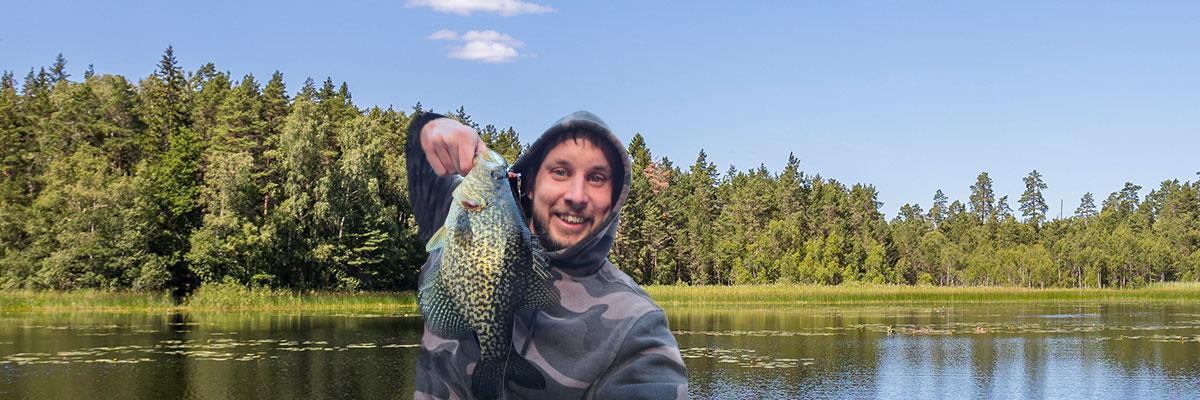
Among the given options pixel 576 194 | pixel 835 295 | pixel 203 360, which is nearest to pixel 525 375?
pixel 576 194

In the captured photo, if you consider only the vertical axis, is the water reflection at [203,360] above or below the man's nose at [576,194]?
below

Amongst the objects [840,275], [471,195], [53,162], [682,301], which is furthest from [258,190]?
[471,195]

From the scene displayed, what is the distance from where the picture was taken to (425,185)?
323 centimetres

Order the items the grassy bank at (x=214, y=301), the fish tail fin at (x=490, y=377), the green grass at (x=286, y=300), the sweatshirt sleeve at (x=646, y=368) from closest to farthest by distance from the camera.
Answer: the sweatshirt sleeve at (x=646, y=368)
the fish tail fin at (x=490, y=377)
the grassy bank at (x=214, y=301)
the green grass at (x=286, y=300)

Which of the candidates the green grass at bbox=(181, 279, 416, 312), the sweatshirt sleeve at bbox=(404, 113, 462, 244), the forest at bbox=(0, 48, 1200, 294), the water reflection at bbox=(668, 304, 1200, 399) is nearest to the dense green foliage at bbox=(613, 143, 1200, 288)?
the forest at bbox=(0, 48, 1200, 294)

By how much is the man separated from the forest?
22.7 meters

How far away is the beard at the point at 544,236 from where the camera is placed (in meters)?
2.97

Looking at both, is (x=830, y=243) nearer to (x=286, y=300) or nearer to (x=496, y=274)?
(x=286, y=300)

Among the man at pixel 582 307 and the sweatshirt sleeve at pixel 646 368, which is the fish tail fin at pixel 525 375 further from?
the sweatshirt sleeve at pixel 646 368

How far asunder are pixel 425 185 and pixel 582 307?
24.9 inches

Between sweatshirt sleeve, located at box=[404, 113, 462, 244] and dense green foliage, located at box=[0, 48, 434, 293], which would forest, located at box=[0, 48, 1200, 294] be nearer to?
dense green foliage, located at box=[0, 48, 434, 293]

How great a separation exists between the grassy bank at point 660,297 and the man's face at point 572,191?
41.0m

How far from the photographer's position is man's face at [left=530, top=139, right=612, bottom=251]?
2.96 meters

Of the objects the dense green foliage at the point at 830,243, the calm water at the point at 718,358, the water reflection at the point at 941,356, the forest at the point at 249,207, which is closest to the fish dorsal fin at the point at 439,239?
the calm water at the point at 718,358
